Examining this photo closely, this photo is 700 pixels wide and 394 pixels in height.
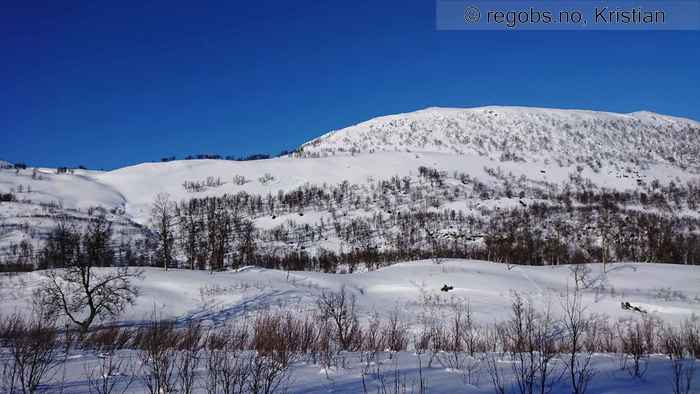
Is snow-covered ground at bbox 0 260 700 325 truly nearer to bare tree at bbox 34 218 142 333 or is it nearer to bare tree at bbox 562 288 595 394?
bare tree at bbox 34 218 142 333

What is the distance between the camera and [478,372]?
5.78 m

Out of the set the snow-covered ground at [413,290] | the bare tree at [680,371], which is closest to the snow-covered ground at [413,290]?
the snow-covered ground at [413,290]

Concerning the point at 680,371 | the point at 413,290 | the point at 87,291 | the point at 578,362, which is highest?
the point at 680,371

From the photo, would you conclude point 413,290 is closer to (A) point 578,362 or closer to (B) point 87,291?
(B) point 87,291

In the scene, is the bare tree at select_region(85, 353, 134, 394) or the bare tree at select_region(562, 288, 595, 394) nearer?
the bare tree at select_region(562, 288, 595, 394)

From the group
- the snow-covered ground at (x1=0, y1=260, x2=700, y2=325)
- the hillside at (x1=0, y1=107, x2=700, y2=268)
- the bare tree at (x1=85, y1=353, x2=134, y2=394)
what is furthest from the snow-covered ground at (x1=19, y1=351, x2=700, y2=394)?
the hillside at (x1=0, y1=107, x2=700, y2=268)

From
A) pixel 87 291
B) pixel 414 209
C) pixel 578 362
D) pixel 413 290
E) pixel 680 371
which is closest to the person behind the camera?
pixel 680 371

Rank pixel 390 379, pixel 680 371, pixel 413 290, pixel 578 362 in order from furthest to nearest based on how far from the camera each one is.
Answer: pixel 413 290, pixel 578 362, pixel 390 379, pixel 680 371

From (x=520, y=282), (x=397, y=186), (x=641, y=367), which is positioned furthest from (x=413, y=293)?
(x=397, y=186)

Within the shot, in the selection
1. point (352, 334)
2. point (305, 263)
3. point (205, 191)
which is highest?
point (205, 191)

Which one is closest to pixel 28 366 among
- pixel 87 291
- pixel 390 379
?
pixel 390 379

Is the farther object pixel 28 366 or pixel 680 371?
pixel 28 366

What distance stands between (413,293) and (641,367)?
35507mm

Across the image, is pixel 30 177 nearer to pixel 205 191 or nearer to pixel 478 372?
pixel 205 191
